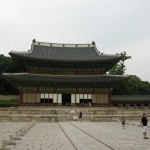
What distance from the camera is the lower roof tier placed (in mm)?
49594

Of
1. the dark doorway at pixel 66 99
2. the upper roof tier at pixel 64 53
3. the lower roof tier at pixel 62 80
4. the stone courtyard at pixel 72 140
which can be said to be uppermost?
the upper roof tier at pixel 64 53

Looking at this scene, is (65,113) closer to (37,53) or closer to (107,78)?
(107,78)

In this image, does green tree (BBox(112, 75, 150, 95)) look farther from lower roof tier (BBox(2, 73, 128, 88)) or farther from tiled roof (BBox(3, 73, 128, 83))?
lower roof tier (BBox(2, 73, 128, 88))

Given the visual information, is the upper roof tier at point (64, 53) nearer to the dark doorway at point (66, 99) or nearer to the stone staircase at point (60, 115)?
the dark doorway at point (66, 99)

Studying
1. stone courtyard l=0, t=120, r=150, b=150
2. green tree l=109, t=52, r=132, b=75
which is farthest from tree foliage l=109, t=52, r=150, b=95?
stone courtyard l=0, t=120, r=150, b=150

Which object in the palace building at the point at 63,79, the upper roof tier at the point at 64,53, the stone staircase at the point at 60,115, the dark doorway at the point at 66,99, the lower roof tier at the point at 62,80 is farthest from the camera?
the dark doorway at the point at 66,99

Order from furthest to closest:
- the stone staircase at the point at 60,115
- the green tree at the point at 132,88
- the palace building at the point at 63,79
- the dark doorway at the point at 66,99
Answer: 1. the green tree at the point at 132,88
2. the dark doorway at the point at 66,99
3. the palace building at the point at 63,79
4. the stone staircase at the point at 60,115

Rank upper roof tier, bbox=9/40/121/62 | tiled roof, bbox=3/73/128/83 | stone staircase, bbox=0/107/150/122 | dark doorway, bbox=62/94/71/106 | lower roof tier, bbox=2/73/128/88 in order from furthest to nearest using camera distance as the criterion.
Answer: dark doorway, bbox=62/94/71/106, upper roof tier, bbox=9/40/121/62, lower roof tier, bbox=2/73/128/88, tiled roof, bbox=3/73/128/83, stone staircase, bbox=0/107/150/122

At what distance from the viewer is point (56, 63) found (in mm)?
53156

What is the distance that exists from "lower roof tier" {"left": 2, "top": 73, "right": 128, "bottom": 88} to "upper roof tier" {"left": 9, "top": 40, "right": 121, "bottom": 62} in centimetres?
292

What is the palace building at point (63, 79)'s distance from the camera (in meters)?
50.6

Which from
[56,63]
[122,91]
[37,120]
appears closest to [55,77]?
[56,63]

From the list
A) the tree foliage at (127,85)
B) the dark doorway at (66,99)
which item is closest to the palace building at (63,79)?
the dark doorway at (66,99)

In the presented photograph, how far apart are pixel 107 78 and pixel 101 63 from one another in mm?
3371
